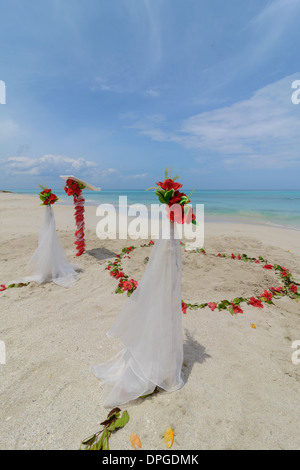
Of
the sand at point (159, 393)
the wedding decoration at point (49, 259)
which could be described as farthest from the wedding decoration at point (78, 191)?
the sand at point (159, 393)

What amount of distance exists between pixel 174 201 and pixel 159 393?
2.56 metres

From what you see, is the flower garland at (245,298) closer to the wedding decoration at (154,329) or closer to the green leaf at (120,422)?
the wedding decoration at (154,329)

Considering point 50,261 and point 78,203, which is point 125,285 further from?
point 78,203

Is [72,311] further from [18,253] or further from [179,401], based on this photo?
[18,253]

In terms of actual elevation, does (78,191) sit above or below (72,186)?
below

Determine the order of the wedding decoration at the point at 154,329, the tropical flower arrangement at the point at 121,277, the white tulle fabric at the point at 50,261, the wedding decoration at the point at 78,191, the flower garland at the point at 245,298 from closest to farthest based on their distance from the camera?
the wedding decoration at the point at 154,329 → the flower garland at the point at 245,298 → the tropical flower arrangement at the point at 121,277 → the white tulle fabric at the point at 50,261 → the wedding decoration at the point at 78,191

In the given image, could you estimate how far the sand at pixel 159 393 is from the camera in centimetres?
237

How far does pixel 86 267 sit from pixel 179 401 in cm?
526

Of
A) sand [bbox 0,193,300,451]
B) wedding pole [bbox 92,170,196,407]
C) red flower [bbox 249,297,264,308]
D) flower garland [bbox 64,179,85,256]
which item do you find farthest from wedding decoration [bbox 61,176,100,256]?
red flower [bbox 249,297,264,308]

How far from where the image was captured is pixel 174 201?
8.30 feet

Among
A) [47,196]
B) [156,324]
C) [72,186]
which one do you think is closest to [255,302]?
[156,324]

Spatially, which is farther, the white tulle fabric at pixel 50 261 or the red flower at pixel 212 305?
the white tulle fabric at pixel 50 261

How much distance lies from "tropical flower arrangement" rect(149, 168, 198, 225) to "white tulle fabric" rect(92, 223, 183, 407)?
0.19m
